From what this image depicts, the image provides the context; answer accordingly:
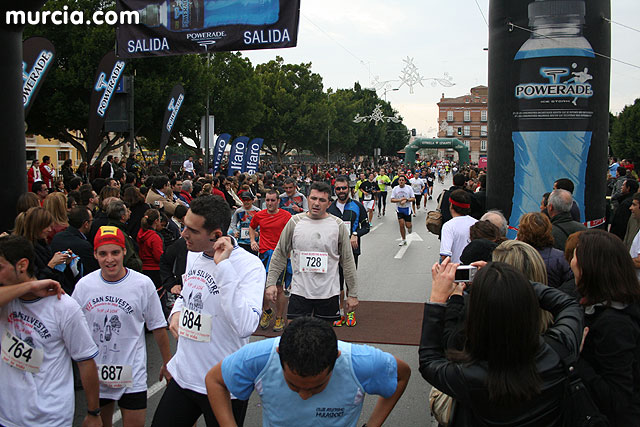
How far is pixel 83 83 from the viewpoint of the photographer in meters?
26.4

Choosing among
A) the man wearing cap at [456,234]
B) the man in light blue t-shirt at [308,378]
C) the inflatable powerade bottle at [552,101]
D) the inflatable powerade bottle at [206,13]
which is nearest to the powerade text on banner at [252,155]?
the inflatable powerade bottle at [206,13]

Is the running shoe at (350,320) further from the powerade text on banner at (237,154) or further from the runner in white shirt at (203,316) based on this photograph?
the powerade text on banner at (237,154)

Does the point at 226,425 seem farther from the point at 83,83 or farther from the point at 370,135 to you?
the point at 370,135

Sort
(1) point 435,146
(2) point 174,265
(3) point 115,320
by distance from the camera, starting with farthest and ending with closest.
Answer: (1) point 435,146 → (2) point 174,265 → (3) point 115,320

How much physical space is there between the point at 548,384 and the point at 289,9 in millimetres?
7809

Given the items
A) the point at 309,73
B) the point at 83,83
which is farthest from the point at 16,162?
the point at 309,73

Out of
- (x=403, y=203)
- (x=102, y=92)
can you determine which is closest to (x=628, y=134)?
(x=403, y=203)

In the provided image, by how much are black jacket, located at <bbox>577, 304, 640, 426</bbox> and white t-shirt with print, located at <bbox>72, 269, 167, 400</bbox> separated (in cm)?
263

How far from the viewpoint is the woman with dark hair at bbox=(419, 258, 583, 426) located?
7.15 ft

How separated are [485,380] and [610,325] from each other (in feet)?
2.76

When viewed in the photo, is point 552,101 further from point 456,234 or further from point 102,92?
point 102,92

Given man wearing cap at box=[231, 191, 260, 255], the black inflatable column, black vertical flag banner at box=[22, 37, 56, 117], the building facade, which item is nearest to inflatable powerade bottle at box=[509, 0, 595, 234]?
man wearing cap at box=[231, 191, 260, 255]

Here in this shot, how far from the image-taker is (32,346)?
9.89 ft

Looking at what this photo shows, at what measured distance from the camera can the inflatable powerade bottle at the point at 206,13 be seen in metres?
9.02
